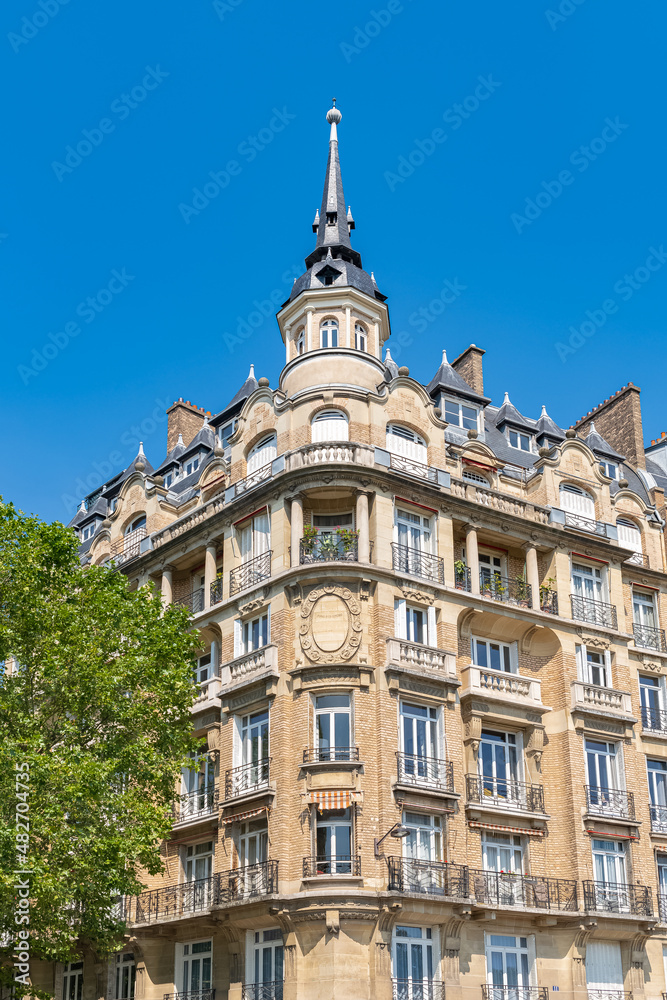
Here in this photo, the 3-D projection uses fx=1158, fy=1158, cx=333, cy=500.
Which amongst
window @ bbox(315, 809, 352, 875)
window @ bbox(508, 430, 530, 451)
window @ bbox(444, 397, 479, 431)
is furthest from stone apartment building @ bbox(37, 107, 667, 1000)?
window @ bbox(508, 430, 530, 451)

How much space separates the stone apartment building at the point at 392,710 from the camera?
30.4 metres

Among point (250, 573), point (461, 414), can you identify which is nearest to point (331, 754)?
point (250, 573)

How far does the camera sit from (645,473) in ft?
153

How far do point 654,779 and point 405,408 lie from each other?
48.2ft

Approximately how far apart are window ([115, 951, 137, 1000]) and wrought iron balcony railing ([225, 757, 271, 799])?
7301mm

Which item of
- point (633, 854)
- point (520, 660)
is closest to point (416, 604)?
point (520, 660)

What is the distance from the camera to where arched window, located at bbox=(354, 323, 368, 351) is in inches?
1522

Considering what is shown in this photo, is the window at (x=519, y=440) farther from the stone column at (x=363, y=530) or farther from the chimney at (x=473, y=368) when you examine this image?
the stone column at (x=363, y=530)

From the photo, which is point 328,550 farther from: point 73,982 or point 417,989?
point 73,982

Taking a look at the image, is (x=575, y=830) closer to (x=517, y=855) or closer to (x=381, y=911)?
(x=517, y=855)

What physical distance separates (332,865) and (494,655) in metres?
9.72

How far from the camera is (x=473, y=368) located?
4650 cm

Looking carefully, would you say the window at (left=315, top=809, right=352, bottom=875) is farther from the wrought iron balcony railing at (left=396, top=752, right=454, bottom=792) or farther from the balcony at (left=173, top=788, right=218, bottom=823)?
the balcony at (left=173, top=788, right=218, bottom=823)

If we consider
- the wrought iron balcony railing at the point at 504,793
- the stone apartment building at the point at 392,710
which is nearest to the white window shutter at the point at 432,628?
the stone apartment building at the point at 392,710
